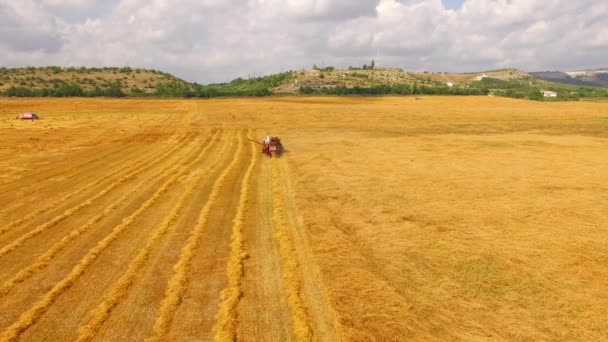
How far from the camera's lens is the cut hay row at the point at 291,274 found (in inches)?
293

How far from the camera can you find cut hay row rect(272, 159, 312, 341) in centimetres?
743

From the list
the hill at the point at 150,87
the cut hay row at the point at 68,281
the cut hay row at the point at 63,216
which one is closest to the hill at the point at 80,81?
the hill at the point at 150,87

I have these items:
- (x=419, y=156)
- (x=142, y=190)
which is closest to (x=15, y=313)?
(x=142, y=190)

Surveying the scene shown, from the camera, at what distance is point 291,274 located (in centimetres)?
947

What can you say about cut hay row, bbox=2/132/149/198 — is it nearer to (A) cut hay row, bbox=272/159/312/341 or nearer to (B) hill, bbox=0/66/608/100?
(A) cut hay row, bbox=272/159/312/341

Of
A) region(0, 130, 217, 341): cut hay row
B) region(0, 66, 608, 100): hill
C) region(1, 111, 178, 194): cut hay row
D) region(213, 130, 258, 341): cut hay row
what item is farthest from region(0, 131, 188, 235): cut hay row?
region(0, 66, 608, 100): hill

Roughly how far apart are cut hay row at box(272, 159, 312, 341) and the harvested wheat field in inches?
1.7

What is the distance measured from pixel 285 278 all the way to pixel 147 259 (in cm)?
343

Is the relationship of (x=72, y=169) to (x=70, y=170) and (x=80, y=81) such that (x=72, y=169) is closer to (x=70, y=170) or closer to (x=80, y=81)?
(x=70, y=170)

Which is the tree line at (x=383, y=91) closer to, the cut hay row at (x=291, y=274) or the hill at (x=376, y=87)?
the hill at (x=376, y=87)

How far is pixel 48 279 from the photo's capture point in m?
9.10

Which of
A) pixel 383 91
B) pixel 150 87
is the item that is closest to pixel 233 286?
pixel 383 91

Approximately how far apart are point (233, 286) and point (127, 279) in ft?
7.49

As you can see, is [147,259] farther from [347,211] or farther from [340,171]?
[340,171]
